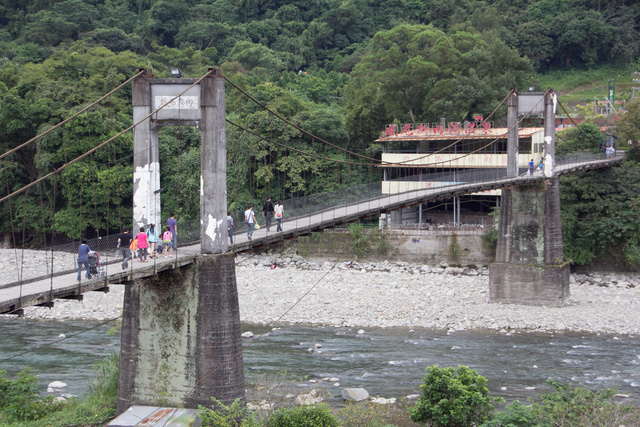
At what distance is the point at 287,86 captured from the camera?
55688mm

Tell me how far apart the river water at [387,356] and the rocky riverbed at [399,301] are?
1.29 meters

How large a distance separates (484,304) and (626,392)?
35.8ft

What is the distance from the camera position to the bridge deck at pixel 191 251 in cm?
1135

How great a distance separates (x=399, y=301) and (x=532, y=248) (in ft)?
18.9

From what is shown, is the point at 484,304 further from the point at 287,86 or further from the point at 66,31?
the point at 66,31

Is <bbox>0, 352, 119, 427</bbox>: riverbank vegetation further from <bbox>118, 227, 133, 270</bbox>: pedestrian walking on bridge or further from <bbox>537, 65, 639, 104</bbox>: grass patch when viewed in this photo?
<bbox>537, 65, 639, 104</bbox>: grass patch

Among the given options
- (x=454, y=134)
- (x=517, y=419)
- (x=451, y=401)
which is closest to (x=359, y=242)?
(x=454, y=134)

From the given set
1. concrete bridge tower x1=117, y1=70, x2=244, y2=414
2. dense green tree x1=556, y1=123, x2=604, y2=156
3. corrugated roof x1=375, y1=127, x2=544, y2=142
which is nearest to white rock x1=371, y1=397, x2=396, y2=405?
concrete bridge tower x1=117, y1=70, x2=244, y2=414

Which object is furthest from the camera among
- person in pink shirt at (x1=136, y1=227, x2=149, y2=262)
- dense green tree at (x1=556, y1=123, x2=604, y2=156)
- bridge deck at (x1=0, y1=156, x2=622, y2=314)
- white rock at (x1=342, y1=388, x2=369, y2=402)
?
dense green tree at (x1=556, y1=123, x2=604, y2=156)

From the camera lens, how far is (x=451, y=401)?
13984mm

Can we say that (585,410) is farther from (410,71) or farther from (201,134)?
(410,71)

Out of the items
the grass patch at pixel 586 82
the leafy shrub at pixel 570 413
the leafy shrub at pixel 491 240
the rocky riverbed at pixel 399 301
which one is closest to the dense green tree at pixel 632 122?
the rocky riverbed at pixel 399 301

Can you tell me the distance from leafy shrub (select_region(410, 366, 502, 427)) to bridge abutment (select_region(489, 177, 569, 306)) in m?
15.1

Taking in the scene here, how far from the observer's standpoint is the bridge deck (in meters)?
11.4
